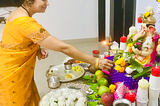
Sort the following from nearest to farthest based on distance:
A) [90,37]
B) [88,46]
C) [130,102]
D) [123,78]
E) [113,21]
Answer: [130,102], [123,78], [113,21], [88,46], [90,37]

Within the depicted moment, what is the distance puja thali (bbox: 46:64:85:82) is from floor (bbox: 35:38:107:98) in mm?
885

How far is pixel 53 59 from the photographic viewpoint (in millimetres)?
3520

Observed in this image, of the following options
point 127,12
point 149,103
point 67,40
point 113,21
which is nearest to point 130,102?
point 149,103

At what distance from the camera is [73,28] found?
4336 millimetres

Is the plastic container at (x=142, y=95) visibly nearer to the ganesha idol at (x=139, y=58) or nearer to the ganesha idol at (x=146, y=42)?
the ganesha idol at (x=139, y=58)

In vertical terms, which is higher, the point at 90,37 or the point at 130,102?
the point at 130,102

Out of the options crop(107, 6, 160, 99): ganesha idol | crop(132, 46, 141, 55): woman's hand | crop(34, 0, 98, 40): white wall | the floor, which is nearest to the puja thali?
crop(107, 6, 160, 99): ganesha idol

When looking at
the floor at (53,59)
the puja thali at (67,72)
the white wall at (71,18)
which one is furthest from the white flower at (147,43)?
the white wall at (71,18)

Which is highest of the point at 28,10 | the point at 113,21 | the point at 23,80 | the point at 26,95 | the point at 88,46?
the point at 28,10

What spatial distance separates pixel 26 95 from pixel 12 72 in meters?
0.22

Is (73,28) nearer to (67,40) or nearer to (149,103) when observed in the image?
(67,40)

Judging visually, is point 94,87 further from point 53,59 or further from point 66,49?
point 53,59

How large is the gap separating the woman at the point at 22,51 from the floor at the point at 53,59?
114 centimetres

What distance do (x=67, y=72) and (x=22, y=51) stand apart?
1.69 ft
